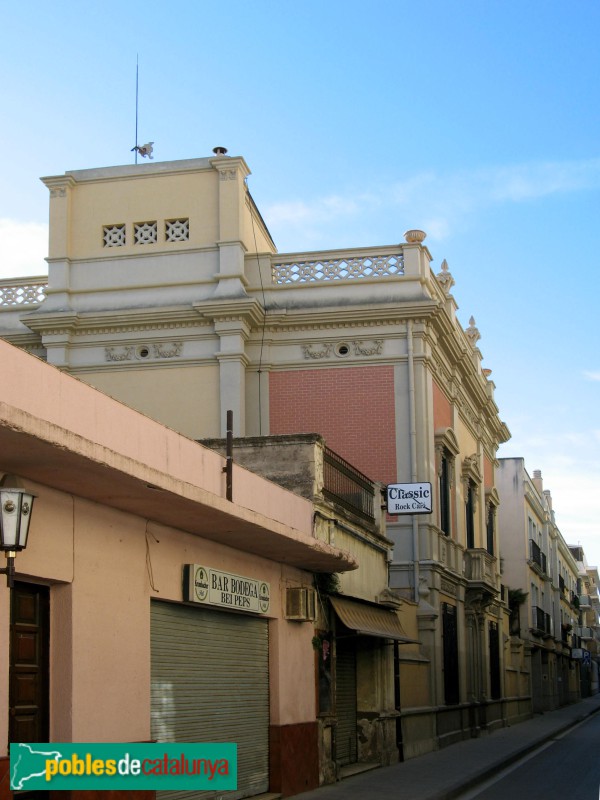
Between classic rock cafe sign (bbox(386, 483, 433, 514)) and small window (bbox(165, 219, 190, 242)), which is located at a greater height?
small window (bbox(165, 219, 190, 242))

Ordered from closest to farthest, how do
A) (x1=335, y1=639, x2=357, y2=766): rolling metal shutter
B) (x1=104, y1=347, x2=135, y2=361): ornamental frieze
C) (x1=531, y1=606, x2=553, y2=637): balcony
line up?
(x1=335, y1=639, x2=357, y2=766): rolling metal shutter
(x1=104, y1=347, x2=135, y2=361): ornamental frieze
(x1=531, y1=606, x2=553, y2=637): balcony

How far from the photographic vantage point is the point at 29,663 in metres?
10.0

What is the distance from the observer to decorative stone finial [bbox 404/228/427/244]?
90.0ft

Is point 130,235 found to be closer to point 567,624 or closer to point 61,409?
point 61,409

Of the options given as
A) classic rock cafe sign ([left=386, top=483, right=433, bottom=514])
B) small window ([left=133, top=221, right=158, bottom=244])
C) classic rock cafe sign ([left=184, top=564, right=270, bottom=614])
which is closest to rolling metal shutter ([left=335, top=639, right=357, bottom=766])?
classic rock cafe sign ([left=386, top=483, right=433, bottom=514])

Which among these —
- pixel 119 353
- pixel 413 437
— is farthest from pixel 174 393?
pixel 413 437

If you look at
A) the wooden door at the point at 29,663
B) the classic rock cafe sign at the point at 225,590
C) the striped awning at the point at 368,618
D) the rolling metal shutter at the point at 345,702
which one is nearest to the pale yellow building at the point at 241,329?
the striped awning at the point at 368,618

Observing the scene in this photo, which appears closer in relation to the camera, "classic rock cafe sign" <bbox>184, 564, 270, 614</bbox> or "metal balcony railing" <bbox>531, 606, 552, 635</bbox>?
"classic rock cafe sign" <bbox>184, 564, 270, 614</bbox>

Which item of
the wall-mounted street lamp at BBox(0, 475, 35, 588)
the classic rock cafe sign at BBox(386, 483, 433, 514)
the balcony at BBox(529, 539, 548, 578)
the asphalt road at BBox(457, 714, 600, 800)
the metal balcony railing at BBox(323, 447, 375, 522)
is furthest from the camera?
the balcony at BBox(529, 539, 548, 578)

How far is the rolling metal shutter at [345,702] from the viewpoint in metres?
19.1

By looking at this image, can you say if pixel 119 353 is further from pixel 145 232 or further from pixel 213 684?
pixel 213 684

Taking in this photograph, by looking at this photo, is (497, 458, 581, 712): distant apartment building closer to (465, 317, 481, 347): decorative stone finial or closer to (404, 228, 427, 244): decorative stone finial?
(465, 317, 481, 347): decorative stone finial

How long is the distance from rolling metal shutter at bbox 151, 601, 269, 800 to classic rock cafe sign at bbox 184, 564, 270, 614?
244mm

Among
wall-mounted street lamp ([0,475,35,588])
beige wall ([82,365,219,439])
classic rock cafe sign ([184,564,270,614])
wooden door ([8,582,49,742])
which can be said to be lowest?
wooden door ([8,582,49,742])
